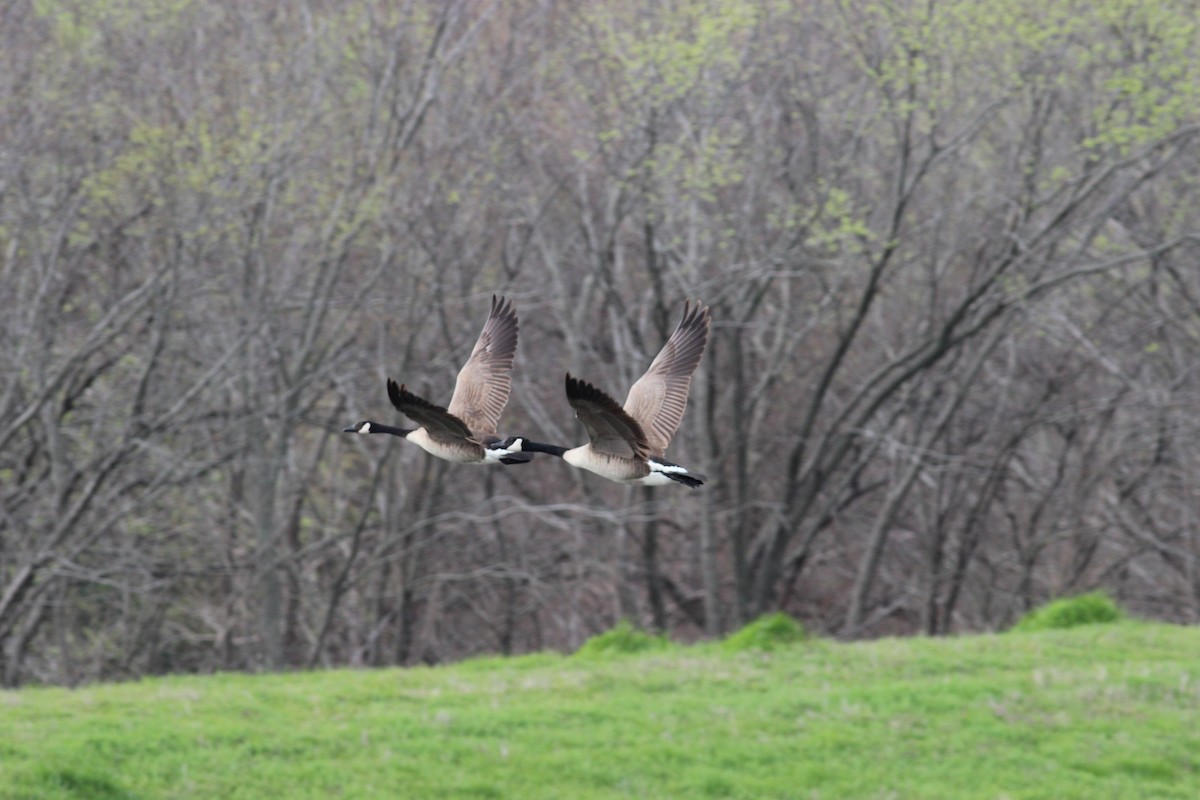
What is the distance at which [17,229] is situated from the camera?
17234mm

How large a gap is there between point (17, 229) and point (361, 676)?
686 cm

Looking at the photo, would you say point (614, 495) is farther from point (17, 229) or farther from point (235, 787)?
point (235, 787)

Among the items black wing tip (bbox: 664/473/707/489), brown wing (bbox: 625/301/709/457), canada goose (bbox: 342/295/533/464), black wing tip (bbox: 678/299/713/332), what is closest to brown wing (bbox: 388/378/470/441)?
canada goose (bbox: 342/295/533/464)

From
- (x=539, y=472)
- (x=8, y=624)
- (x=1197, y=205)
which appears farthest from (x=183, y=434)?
(x=1197, y=205)

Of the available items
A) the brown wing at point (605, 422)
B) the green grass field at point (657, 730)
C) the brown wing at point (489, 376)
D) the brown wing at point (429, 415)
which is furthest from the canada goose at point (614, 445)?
the green grass field at point (657, 730)

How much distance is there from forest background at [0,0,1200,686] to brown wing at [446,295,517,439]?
12223 mm

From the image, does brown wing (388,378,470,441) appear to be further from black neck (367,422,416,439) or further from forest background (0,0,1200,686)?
forest background (0,0,1200,686)

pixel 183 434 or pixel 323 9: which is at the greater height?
pixel 323 9

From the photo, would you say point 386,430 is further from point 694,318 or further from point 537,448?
point 694,318

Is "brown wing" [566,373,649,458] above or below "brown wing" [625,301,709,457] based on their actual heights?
below

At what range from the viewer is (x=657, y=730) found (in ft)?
41.1

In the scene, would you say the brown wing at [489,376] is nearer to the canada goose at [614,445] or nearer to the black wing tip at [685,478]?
the canada goose at [614,445]

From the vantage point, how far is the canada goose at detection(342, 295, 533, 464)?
12.1 feet

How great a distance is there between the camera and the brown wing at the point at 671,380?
531 cm
